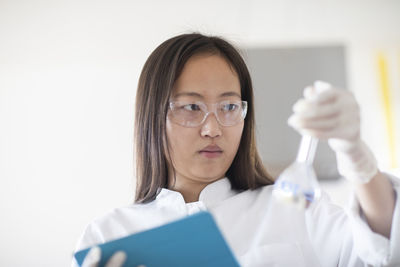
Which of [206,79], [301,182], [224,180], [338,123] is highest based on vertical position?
[206,79]

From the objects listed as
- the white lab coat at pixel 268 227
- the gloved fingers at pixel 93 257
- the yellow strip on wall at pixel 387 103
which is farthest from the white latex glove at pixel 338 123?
the yellow strip on wall at pixel 387 103

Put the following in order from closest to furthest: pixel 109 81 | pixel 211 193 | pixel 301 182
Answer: pixel 301 182
pixel 211 193
pixel 109 81

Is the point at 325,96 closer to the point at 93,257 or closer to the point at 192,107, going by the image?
the point at 192,107

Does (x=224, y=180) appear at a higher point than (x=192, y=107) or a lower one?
lower

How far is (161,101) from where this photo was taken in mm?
1291

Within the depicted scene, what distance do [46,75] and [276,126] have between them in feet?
5.81

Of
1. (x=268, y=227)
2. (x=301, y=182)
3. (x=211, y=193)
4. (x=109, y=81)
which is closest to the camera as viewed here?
(x=301, y=182)

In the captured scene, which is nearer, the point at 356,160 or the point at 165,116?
the point at 356,160

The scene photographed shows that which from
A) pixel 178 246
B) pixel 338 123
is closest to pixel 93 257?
pixel 178 246

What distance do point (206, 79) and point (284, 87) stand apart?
64.9 inches

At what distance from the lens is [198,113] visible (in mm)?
1230

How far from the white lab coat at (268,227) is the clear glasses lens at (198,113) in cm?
23

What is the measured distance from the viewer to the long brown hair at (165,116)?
130cm

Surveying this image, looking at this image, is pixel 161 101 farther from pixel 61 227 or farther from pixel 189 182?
pixel 61 227
